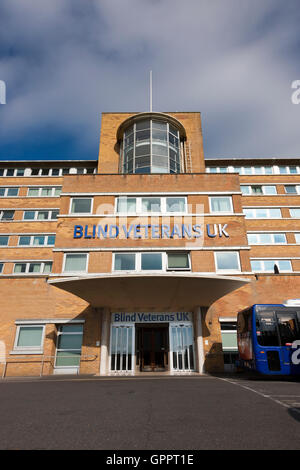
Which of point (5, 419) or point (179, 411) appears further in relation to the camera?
point (179, 411)

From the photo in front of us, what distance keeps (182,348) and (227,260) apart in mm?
5918

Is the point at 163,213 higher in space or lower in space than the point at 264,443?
higher

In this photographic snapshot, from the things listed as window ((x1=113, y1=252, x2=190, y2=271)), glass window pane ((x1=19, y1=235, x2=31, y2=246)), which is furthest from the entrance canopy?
→ glass window pane ((x1=19, y1=235, x2=31, y2=246))

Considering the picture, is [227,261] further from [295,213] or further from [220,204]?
[295,213]

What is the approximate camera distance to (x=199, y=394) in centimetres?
789

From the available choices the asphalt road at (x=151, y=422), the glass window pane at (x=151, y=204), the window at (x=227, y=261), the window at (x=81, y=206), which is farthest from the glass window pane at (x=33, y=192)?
the asphalt road at (x=151, y=422)

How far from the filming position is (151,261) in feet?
58.1

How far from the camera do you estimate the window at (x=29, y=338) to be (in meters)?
16.6

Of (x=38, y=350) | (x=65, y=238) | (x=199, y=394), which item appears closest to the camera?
(x=199, y=394)

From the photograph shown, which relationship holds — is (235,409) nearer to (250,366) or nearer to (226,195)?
(250,366)

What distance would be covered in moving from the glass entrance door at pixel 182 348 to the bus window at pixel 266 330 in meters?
4.74

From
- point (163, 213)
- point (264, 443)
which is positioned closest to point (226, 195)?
point (163, 213)

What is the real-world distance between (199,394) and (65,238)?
43.0ft

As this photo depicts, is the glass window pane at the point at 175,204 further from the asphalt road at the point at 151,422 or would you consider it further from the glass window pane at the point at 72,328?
the asphalt road at the point at 151,422
